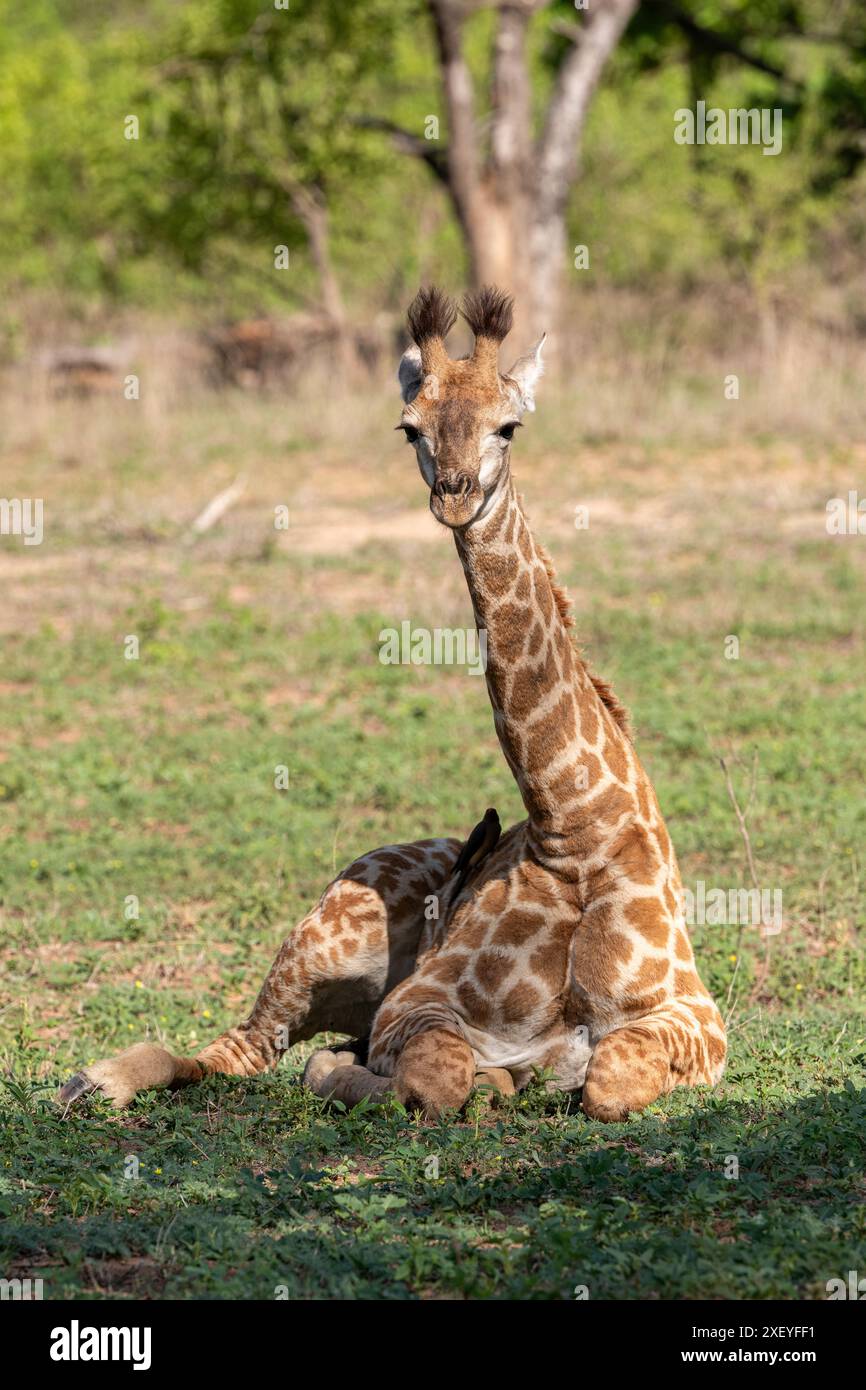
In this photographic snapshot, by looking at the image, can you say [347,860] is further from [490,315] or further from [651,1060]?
[490,315]

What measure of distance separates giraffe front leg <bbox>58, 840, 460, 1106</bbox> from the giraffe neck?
996mm

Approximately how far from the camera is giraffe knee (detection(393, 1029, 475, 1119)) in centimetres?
578

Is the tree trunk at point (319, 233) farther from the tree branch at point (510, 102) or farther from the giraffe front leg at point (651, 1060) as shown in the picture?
the giraffe front leg at point (651, 1060)

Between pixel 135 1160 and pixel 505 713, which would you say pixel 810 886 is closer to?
pixel 505 713

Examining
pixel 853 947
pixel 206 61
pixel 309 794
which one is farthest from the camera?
A: pixel 206 61

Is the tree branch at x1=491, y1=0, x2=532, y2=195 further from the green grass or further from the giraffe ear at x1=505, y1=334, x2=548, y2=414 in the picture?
the giraffe ear at x1=505, y1=334, x2=548, y2=414

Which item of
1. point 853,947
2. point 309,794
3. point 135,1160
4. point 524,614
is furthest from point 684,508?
point 135,1160

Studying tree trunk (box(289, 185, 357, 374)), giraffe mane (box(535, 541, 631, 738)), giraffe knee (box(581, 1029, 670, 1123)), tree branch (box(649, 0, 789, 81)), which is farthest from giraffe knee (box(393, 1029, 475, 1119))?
tree branch (box(649, 0, 789, 81))

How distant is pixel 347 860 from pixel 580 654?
12.5ft

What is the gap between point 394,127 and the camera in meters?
24.5

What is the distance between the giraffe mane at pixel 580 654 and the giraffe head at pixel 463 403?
1.63ft

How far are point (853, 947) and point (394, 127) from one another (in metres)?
18.6

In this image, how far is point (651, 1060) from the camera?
5820mm
